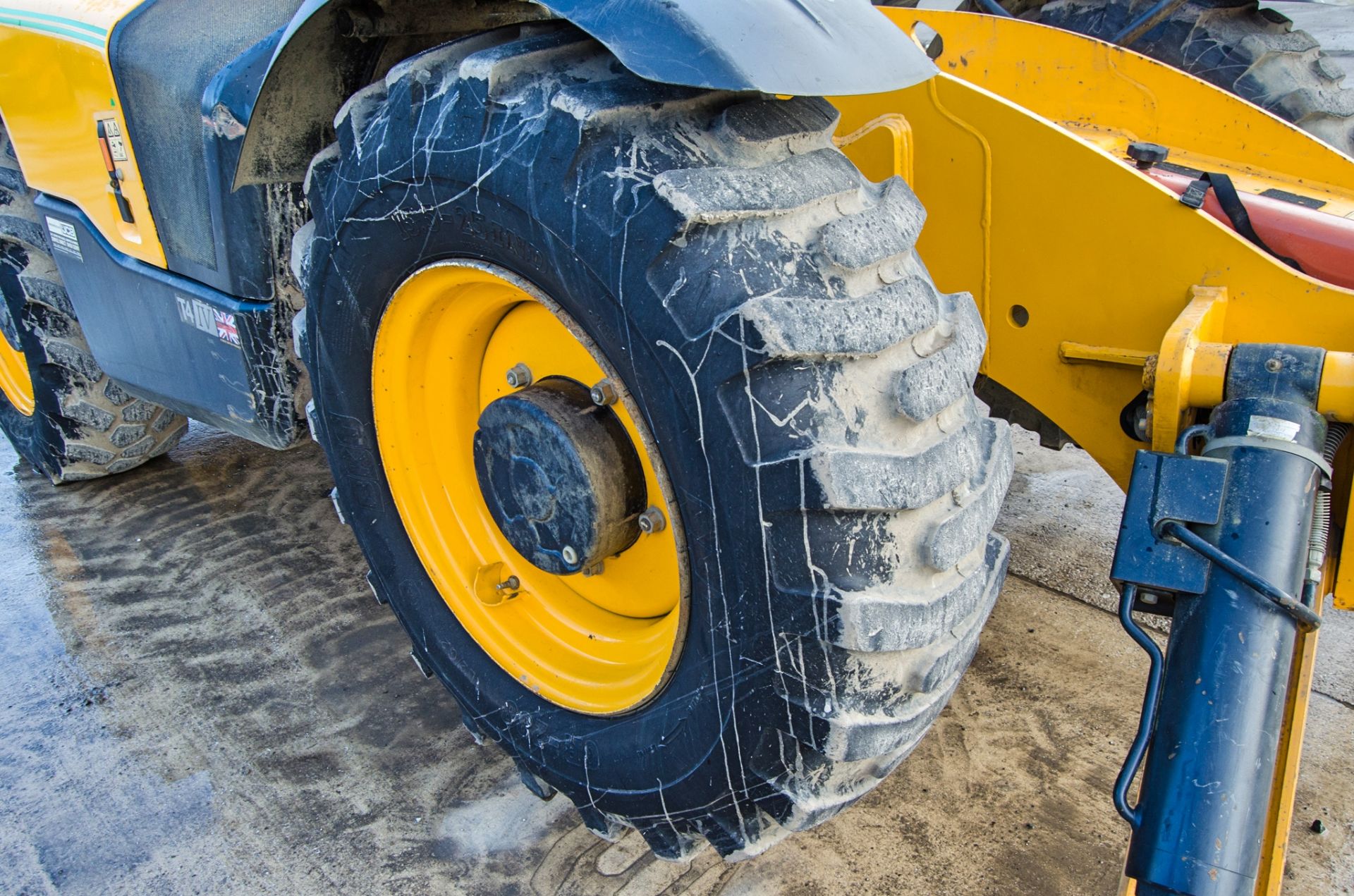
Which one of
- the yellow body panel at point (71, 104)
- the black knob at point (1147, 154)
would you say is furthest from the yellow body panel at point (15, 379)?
the black knob at point (1147, 154)

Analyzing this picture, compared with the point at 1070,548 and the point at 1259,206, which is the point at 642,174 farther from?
the point at 1070,548

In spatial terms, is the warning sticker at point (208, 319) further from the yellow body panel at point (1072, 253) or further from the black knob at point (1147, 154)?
the black knob at point (1147, 154)

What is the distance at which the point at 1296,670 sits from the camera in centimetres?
126

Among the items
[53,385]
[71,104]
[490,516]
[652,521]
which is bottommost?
[53,385]

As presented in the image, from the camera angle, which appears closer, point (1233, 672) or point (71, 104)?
point (1233, 672)

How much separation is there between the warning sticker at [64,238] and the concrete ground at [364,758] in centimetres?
89

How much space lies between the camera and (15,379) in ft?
11.1

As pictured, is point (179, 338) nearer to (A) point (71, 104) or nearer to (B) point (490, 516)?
(A) point (71, 104)

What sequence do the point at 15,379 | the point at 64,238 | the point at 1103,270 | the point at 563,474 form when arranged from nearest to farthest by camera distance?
the point at 563,474
the point at 1103,270
the point at 64,238
the point at 15,379

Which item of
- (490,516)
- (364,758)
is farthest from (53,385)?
(490,516)

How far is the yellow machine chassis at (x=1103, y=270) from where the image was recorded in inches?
56.1

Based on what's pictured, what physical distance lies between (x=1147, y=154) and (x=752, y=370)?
3.93 feet

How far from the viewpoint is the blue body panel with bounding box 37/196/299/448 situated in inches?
80.6

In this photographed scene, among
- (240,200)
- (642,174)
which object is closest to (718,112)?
(642,174)
